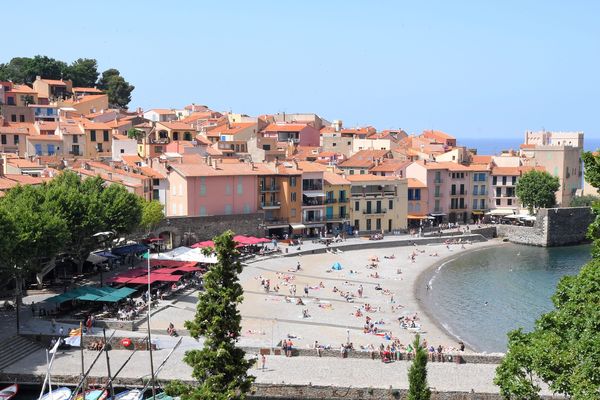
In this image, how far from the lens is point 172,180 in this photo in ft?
210

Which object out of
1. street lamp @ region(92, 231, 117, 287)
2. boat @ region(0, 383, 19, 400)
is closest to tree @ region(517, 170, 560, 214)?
street lamp @ region(92, 231, 117, 287)

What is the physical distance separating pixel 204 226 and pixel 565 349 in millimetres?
43574

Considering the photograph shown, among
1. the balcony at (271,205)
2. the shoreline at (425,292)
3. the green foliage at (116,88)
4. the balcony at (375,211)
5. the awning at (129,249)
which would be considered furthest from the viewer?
the green foliage at (116,88)

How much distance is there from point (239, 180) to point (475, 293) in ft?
72.8

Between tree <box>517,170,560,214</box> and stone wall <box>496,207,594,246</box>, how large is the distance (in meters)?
3.31

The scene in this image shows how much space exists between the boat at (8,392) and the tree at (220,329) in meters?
9.32

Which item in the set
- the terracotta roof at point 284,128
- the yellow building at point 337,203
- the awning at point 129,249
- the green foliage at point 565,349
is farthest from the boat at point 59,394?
the terracotta roof at point 284,128

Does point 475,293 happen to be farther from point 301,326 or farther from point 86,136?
point 86,136

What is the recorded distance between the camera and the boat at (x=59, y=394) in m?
28.7

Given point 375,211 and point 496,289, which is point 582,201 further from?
point 496,289

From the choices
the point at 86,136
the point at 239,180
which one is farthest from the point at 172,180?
the point at 86,136

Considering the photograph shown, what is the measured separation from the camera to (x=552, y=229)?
79.1 metres

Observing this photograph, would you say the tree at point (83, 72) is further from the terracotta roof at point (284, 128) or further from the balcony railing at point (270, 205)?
the balcony railing at point (270, 205)

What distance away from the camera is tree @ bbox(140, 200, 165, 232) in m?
55.2
